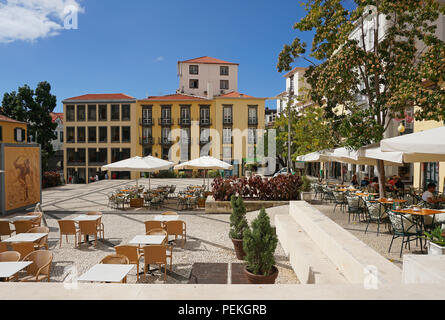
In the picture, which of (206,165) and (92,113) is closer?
Result: (206,165)

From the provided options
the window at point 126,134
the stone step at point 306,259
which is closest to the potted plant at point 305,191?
the stone step at point 306,259

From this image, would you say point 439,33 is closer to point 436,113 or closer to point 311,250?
point 436,113

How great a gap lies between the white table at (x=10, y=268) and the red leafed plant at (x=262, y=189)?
937 centimetres

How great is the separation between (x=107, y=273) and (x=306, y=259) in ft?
11.4

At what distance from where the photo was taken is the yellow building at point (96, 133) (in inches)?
1752

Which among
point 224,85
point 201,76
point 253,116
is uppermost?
point 201,76

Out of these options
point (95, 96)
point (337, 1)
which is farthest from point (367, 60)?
point (95, 96)

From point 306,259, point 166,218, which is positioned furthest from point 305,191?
point 306,259

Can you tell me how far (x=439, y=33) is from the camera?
59.9 ft

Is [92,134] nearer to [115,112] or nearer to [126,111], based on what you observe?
[115,112]

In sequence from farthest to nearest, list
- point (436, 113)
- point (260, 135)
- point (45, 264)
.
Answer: point (260, 135)
point (436, 113)
point (45, 264)

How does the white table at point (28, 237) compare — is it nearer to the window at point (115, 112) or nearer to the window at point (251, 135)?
the window at point (251, 135)

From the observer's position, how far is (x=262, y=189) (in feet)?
45.9

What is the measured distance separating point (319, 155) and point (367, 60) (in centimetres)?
530
